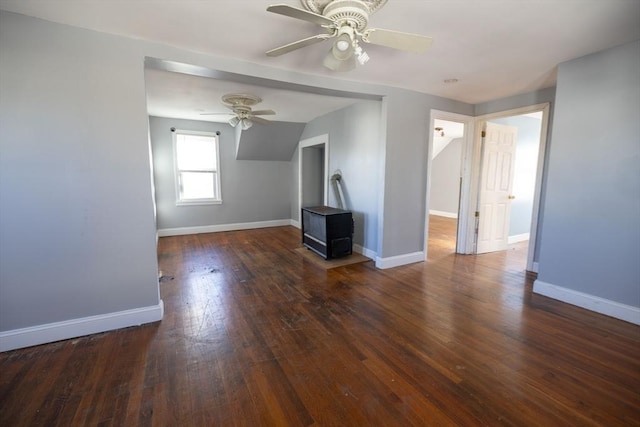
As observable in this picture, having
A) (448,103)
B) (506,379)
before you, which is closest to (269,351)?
(506,379)

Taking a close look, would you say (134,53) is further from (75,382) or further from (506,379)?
(506,379)

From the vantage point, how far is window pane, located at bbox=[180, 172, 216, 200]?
586cm

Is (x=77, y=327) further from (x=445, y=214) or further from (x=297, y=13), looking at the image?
(x=445, y=214)

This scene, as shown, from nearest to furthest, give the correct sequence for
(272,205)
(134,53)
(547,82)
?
(134,53)
(547,82)
(272,205)

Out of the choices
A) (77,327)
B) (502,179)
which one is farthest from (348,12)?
(502,179)

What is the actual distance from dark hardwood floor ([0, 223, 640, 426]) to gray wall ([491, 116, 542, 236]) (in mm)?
2498

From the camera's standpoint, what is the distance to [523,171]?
199 inches

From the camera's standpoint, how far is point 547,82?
328cm

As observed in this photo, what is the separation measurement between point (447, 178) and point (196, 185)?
23.5ft

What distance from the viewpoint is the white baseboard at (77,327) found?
2.05 m

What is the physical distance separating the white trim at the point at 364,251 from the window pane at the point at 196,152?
3642 mm

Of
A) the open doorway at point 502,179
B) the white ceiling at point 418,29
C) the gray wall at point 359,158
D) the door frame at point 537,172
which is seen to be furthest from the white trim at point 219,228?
the open doorway at point 502,179

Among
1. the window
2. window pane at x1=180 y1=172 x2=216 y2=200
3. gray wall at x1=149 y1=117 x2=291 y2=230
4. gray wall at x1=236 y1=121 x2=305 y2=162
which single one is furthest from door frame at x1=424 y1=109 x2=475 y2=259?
window pane at x1=180 y1=172 x2=216 y2=200

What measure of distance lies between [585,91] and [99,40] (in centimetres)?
429
